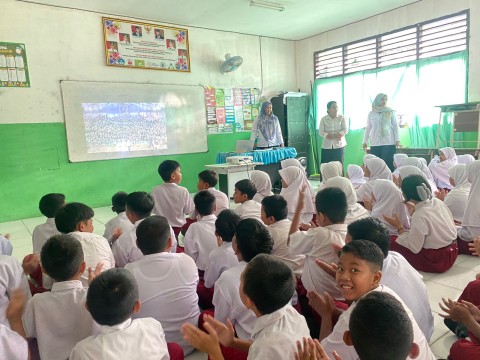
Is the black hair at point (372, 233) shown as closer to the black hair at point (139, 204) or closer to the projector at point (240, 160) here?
the black hair at point (139, 204)

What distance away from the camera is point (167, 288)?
1.67 meters

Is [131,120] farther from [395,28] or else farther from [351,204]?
[395,28]

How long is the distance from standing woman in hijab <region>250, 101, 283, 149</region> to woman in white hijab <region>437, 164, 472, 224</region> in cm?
318

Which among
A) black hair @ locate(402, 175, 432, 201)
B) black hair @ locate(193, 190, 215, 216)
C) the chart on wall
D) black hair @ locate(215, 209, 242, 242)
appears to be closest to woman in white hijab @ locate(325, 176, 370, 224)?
black hair @ locate(402, 175, 432, 201)

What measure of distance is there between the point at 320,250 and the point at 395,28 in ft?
20.2

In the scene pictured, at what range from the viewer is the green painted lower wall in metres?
5.34

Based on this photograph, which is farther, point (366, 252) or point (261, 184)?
point (261, 184)

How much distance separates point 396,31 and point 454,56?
4.01ft

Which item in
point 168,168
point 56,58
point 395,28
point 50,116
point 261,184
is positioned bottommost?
point 261,184

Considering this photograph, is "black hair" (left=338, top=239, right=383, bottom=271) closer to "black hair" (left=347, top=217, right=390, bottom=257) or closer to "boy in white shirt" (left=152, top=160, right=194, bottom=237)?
"black hair" (left=347, top=217, right=390, bottom=257)

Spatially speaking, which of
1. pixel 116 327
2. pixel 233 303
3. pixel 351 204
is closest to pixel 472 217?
pixel 351 204

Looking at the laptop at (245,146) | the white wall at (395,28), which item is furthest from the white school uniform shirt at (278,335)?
the white wall at (395,28)

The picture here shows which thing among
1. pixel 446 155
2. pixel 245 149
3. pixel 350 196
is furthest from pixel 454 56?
pixel 350 196

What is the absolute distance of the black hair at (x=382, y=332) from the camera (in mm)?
833
